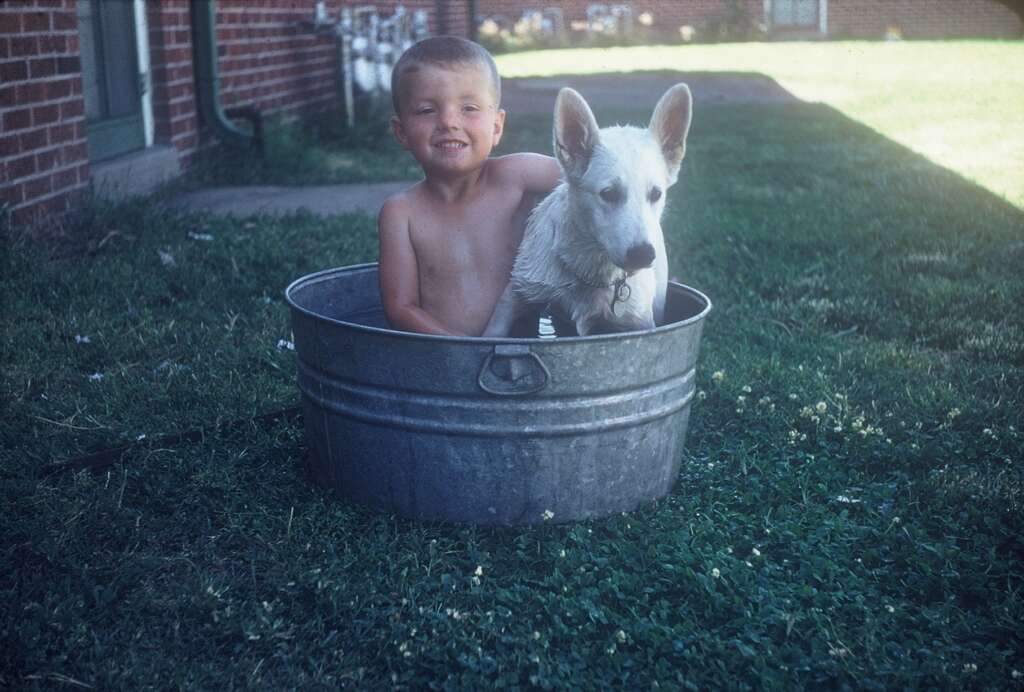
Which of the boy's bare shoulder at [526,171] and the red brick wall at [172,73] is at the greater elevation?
the red brick wall at [172,73]

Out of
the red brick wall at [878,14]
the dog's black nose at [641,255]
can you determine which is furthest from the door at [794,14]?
the dog's black nose at [641,255]

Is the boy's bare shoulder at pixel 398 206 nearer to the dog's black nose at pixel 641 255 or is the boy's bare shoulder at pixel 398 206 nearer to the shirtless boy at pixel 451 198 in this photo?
the shirtless boy at pixel 451 198

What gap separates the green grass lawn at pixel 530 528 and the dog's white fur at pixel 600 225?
597mm

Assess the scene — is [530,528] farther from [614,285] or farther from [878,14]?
[878,14]

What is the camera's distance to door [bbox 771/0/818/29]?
70.9 ft

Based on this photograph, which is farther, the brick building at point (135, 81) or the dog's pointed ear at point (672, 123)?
the brick building at point (135, 81)

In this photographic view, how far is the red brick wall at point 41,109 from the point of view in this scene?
15.3 feet

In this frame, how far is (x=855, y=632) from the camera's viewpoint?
2.31 m

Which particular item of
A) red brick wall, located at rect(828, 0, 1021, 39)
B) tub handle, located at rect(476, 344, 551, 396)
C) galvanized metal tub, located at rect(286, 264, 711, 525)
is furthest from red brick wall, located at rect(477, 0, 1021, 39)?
tub handle, located at rect(476, 344, 551, 396)

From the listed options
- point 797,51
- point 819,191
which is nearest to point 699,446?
point 819,191

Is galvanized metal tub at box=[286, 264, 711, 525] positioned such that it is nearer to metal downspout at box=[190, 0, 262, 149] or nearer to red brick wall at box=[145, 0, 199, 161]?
red brick wall at box=[145, 0, 199, 161]

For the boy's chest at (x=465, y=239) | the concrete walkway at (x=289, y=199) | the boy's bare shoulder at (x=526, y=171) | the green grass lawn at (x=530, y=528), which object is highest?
the boy's bare shoulder at (x=526, y=171)

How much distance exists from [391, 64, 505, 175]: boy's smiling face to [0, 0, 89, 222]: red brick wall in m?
2.67

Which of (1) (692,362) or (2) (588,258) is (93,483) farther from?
(1) (692,362)
